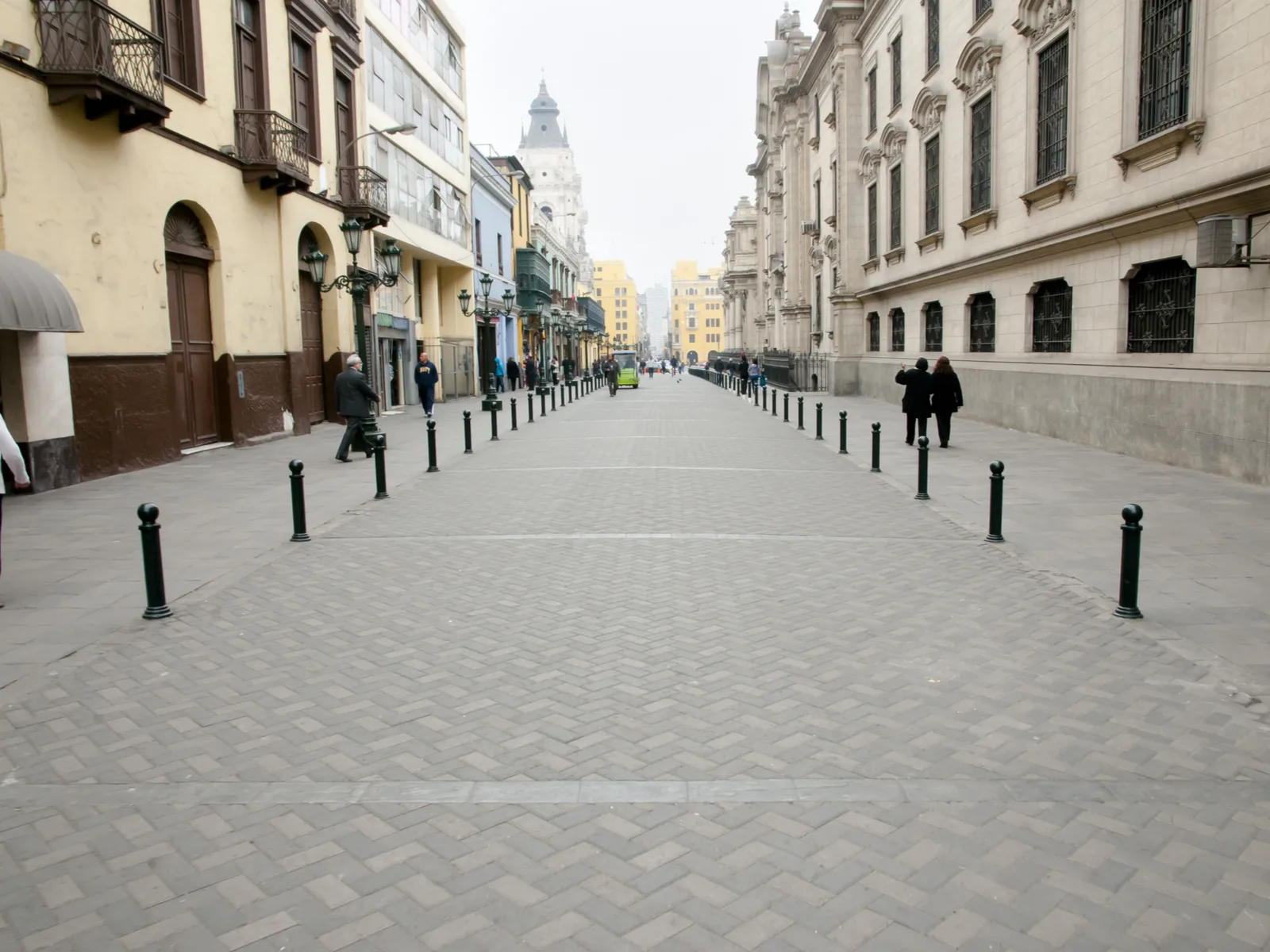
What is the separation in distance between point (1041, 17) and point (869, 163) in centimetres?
1470

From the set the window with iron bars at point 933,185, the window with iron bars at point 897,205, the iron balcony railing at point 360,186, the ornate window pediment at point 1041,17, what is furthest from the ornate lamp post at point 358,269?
the window with iron bars at point 897,205

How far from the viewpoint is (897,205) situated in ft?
98.0

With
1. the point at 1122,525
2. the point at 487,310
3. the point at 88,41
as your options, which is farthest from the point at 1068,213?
the point at 487,310

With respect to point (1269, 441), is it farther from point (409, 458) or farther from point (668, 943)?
point (409, 458)

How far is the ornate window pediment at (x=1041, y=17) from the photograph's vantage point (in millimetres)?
16953

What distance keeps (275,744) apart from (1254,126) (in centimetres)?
1283

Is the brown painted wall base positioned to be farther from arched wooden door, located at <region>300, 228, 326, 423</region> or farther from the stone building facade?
the stone building facade

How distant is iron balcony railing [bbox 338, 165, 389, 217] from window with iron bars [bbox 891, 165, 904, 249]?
50.8 feet

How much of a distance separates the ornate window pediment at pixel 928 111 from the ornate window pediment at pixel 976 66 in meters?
1.60

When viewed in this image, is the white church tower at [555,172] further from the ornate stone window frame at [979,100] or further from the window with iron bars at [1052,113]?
the window with iron bars at [1052,113]

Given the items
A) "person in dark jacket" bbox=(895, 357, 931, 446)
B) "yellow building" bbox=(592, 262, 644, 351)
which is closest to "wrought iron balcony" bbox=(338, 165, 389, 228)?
"person in dark jacket" bbox=(895, 357, 931, 446)

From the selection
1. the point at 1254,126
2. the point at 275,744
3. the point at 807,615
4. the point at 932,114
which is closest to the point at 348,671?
the point at 275,744

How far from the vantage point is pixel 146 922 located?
310cm

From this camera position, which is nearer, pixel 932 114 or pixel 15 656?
pixel 15 656
